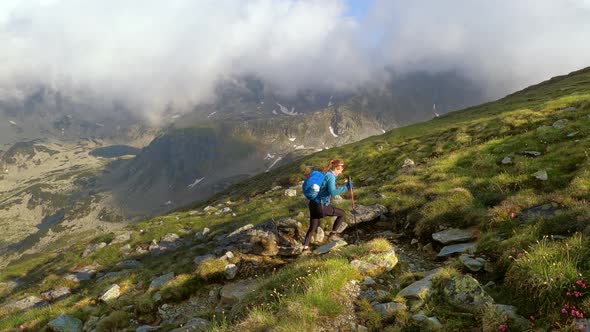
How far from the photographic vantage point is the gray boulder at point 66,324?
14.4 metres

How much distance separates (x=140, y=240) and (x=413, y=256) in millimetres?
34631

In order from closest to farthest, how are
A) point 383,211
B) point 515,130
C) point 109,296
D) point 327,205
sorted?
point 327,205 → point 109,296 → point 383,211 → point 515,130

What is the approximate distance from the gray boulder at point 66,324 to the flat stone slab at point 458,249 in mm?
14498

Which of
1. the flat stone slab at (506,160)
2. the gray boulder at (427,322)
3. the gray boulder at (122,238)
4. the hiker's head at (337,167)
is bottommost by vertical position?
the gray boulder at (122,238)

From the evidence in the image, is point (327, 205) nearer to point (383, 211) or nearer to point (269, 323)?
point (383, 211)

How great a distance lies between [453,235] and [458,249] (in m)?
1.57

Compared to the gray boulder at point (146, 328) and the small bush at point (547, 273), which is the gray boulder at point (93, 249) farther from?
the small bush at point (547, 273)

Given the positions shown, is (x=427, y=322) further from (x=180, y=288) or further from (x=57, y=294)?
(x=57, y=294)

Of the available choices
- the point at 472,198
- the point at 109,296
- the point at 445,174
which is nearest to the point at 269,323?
the point at 472,198

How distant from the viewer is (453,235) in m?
13.3

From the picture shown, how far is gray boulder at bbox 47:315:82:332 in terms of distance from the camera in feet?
47.3

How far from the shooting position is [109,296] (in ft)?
58.1

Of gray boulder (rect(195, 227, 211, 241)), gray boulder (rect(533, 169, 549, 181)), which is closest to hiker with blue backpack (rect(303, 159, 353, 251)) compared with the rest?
gray boulder (rect(533, 169, 549, 181))

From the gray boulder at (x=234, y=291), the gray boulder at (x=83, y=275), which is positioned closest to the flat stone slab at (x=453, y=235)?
the gray boulder at (x=234, y=291)
